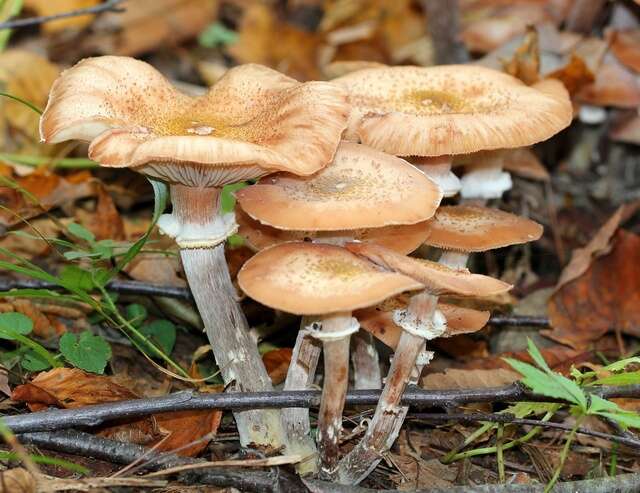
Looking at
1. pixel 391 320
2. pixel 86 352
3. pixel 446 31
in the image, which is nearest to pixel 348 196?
pixel 391 320

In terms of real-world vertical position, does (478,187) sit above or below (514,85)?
below

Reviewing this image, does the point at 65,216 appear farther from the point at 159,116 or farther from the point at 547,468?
the point at 547,468

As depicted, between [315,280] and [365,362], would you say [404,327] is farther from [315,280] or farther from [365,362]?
[365,362]

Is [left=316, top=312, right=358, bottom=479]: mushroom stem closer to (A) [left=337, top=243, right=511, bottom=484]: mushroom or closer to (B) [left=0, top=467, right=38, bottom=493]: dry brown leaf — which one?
(A) [left=337, top=243, right=511, bottom=484]: mushroom

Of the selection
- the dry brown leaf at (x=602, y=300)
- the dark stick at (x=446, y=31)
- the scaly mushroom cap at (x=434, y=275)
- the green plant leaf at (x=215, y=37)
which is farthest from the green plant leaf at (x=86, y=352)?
the green plant leaf at (x=215, y=37)

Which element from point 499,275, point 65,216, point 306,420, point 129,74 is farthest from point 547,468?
point 65,216

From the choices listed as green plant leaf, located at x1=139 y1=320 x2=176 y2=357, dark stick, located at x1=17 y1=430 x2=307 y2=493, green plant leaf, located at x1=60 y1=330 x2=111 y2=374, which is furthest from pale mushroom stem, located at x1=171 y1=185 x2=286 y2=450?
green plant leaf, located at x1=139 y1=320 x2=176 y2=357
